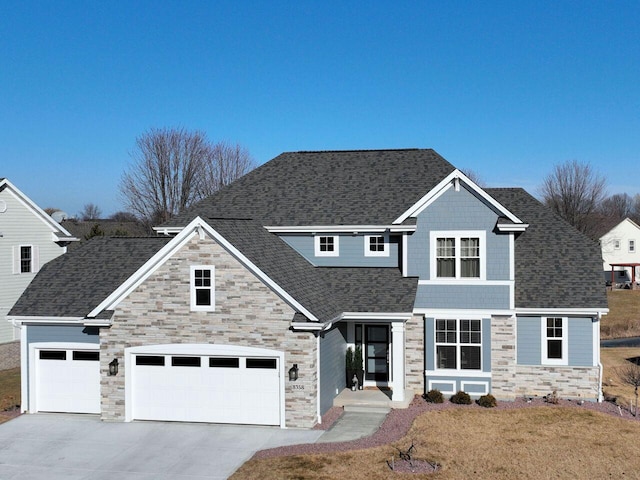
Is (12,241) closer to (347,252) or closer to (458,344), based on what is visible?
(347,252)

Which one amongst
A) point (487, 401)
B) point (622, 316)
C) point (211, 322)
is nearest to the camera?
point (211, 322)

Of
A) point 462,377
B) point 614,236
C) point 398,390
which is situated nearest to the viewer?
point 398,390

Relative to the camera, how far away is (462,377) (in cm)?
2355

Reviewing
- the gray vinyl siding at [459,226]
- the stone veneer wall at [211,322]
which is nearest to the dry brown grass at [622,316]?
the gray vinyl siding at [459,226]

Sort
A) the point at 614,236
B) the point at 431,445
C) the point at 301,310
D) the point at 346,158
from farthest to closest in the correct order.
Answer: the point at 614,236
the point at 346,158
the point at 301,310
the point at 431,445

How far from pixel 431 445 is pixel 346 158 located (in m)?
15.5

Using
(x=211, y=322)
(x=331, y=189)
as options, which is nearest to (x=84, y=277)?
(x=211, y=322)

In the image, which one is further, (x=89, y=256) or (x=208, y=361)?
(x=89, y=256)

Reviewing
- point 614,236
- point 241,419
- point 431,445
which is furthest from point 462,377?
point 614,236

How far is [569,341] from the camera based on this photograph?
78.0 feet

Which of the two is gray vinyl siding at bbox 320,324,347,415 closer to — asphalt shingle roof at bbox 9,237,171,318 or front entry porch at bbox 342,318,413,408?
front entry porch at bbox 342,318,413,408

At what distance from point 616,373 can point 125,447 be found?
20.5 meters

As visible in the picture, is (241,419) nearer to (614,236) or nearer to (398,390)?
(398,390)

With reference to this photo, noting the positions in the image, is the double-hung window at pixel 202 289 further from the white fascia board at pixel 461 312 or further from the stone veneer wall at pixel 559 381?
the stone veneer wall at pixel 559 381
